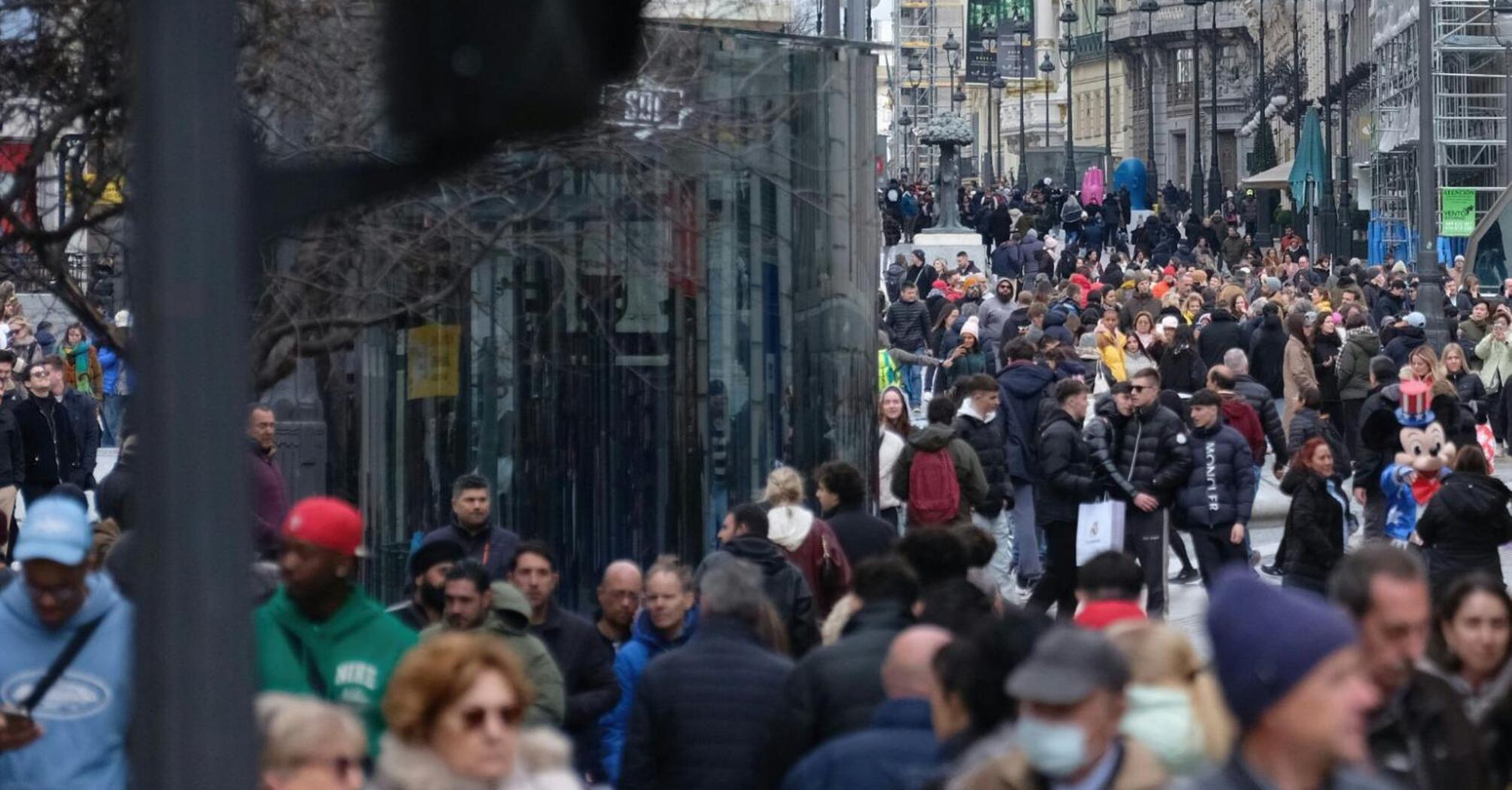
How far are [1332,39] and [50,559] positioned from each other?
255 feet

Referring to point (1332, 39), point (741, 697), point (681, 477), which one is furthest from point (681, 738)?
point (1332, 39)

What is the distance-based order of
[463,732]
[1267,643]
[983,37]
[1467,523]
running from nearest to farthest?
[1267,643] → [463,732] → [1467,523] → [983,37]

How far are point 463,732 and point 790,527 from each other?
20.5 feet

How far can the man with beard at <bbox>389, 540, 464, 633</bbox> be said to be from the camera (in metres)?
8.23

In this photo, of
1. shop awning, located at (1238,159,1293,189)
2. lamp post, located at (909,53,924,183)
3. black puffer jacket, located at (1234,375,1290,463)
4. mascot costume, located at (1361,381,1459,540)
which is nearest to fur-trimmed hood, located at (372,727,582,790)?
mascot costume, located at (1361,381,1459,540)

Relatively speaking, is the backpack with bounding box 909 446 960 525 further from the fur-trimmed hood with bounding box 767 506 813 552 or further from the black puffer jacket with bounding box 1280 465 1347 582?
the fur-trimmed hood with bounding box 767 506 813 552

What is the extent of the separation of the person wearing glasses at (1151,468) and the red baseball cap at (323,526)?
8.74 metres

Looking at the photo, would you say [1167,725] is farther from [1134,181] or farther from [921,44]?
[921,44]

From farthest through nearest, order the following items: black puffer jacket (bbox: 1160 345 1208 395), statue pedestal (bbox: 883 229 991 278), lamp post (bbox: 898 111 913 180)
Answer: lamp post (bbox: 898 111 913 180) < statue pedestal (bbox: 883 229 991 278) < black puffer jacket (bbox: 1160 345 1208 395)

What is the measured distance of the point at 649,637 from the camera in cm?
854

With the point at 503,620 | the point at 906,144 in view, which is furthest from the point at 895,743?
the point at 906,144

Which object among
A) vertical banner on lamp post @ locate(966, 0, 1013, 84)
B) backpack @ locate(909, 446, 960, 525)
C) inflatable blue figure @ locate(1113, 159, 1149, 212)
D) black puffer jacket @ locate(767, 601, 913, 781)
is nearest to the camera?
black puffer jacket @ locate(767, 601, 913, 781)

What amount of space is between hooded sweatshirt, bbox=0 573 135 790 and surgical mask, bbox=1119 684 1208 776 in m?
2.03

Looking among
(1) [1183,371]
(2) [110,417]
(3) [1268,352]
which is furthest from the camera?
(2) [110,417]
